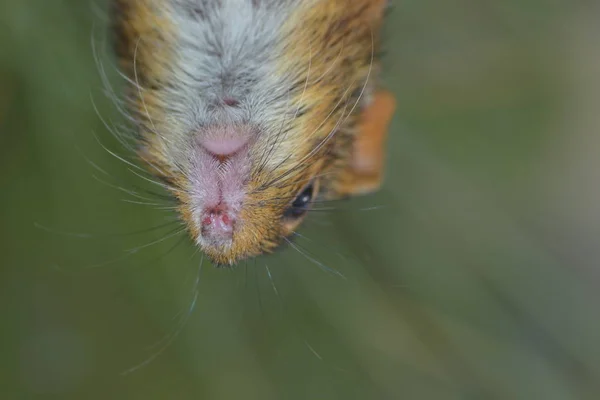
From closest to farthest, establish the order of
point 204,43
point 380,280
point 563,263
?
point 204,43
point 380,280
point 563,263

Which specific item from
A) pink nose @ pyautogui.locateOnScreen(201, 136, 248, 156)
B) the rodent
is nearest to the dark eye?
the rodent

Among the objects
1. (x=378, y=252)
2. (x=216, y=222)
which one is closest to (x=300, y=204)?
(x=216, y=222)

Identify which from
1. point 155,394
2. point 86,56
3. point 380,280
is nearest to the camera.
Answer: point 86,56

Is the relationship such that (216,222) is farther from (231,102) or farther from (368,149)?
(368,149)

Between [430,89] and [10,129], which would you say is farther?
[430,89]

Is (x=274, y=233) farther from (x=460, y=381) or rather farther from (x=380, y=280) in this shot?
(x=460, y=381)

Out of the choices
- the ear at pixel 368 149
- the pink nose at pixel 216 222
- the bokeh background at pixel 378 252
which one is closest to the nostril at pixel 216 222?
the pink nose at pixel 216 222

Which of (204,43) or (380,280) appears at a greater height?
(204,43)

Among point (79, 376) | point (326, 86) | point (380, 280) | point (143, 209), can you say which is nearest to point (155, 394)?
point (79, 376)
